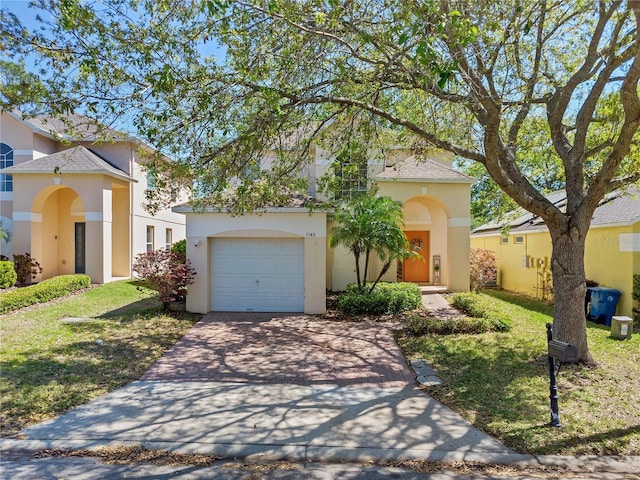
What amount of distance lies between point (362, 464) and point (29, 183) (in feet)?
60.6

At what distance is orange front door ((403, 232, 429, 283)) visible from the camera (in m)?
18.4

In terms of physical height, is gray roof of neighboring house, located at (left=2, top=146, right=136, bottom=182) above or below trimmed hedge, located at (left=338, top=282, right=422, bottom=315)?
above

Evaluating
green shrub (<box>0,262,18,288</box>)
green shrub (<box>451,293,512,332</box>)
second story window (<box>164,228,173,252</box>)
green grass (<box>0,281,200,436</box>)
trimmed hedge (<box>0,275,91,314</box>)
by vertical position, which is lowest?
green grass (<box>0,281,200,436</box>)

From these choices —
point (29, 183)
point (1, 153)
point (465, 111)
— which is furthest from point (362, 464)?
point (1, 153)

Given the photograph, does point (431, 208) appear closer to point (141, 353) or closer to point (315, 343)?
point (315, 343)

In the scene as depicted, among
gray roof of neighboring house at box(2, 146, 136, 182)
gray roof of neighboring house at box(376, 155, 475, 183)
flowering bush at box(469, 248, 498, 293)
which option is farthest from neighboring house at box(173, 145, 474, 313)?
flowering bush at box(469, 248, 498, 293)

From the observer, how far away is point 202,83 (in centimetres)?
657

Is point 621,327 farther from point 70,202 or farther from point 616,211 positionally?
point 70,202

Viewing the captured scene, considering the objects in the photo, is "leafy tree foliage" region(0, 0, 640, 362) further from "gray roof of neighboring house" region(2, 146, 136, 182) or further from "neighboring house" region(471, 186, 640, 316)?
"gray roof of neighboring house" region(2, 146, 136, 182)

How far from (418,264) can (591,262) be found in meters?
6.80

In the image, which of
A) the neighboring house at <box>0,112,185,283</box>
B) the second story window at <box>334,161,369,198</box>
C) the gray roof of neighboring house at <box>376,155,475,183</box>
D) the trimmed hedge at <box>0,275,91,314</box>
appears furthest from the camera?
the neighboring house at <box>0,112,185,283</box>

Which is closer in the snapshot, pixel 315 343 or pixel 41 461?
pixel 41 461

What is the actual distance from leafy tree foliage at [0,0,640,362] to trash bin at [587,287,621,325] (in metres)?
5.19

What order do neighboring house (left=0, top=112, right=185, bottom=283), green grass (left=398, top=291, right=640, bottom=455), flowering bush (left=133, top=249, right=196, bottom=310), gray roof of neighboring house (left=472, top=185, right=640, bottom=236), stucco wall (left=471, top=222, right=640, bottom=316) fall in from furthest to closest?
neighboring house (left=0, top=112, right=185, bottom=283) → stucco wall (left=471, top=222, right=640, bottom=316) → flowering bush (left=133, top=249, right=196, bottom=310) → gray roof of neighboring house (left=472, top=185, right=640, bottom=236) → green grass (left=398, top=291, right=640, bottom=455)
